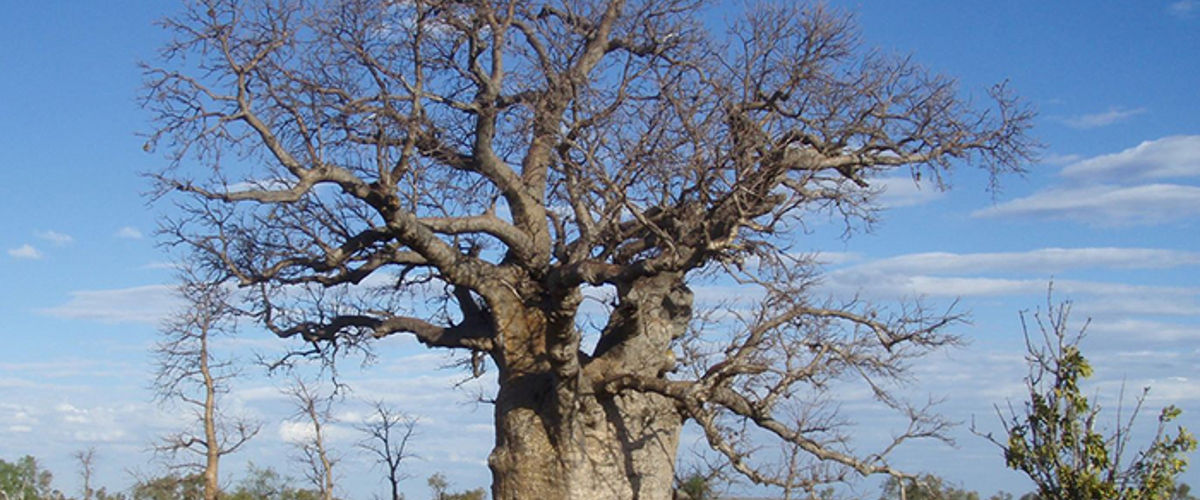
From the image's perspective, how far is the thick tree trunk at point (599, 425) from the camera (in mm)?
10523

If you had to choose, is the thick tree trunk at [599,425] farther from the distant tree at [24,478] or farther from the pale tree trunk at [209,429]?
the distant tree at [24,478]

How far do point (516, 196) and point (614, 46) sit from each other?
69.7 inches

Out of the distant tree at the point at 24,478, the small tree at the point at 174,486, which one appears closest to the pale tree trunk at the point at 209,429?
the small tree at the point at 174,486

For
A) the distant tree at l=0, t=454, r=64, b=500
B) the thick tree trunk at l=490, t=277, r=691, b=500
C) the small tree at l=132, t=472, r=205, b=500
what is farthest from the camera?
the distant tree at l=0, t=454, r=64, b=500

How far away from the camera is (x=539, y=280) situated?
35.4 feet

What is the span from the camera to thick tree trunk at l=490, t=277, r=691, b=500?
10523 mm

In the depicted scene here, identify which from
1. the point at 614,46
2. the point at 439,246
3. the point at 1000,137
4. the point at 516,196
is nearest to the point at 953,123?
the point at 1000,137

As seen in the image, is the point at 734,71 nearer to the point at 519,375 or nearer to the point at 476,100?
the point at 476,100

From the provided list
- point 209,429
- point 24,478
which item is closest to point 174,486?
point 209,429

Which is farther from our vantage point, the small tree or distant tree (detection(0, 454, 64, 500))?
distant tree (detection(0, 454, 64, 500))

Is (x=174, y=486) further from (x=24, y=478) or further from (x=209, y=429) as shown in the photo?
(x=24, y=478)

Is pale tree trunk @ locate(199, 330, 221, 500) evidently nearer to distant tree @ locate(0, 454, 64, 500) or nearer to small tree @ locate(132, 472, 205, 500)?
small tree @ locate(132, 472, 205, 500)

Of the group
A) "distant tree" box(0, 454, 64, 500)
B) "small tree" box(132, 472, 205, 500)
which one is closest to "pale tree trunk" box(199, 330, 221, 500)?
"small tree" box(132, 472, 205, 500)

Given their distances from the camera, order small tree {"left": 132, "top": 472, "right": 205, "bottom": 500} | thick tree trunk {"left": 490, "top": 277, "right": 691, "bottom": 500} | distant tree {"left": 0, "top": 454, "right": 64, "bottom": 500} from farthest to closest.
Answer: distant tree {"left": 0, "top": 454, "right": 64, "bottom": 500} → small tree {"left": 132, "top": 472, "right": 205, "bottom": 500} → thick tree trunk {"left": 490, "top": 277, "right": 691, "bottom": 500}
